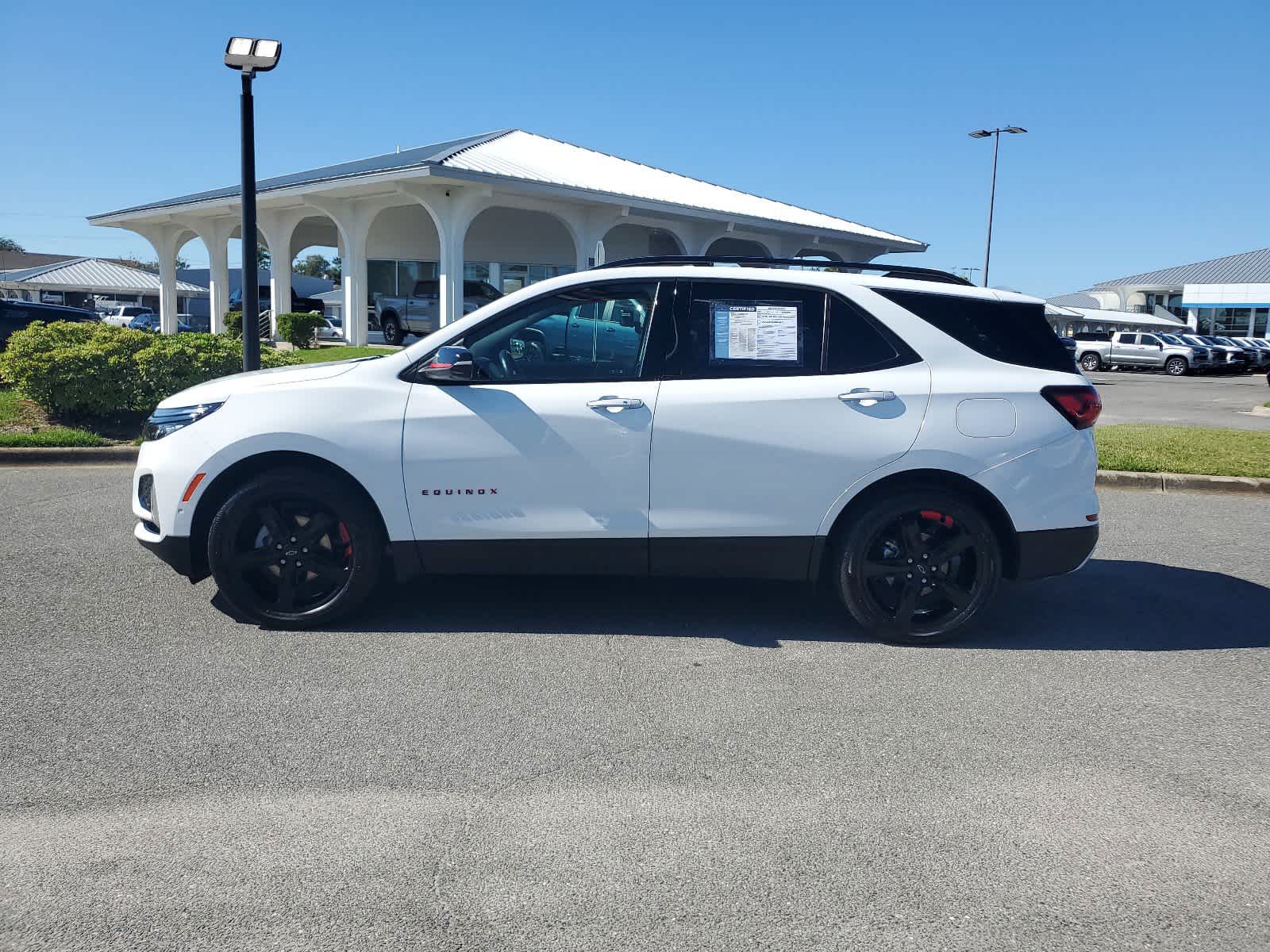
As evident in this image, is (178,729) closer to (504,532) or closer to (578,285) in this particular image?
(504,532)

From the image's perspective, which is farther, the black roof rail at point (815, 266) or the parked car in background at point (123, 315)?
the parked car in background at point (123, 315)

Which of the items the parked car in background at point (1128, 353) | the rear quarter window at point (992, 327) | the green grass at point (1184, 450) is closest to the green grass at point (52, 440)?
the rear quarter window at point (992, 327)

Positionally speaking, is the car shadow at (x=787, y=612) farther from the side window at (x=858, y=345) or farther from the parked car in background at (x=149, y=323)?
the parked car in background at (x=149, y=323)

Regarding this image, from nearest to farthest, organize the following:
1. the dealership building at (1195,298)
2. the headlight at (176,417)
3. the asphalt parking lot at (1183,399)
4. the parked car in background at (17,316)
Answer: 1. the headlight at (176,417)
2. the asphalt parking lot at (1183,399)
3. the parked car in background at (17,316)
4. the dealership building at (1195,298)

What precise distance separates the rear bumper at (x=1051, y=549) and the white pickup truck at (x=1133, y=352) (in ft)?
125

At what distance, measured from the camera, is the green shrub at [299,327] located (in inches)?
1027

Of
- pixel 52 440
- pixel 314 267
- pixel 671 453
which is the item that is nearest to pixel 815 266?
pixel 671 453

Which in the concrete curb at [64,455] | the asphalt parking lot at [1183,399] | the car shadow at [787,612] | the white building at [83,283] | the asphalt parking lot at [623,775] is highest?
the white building at [83,283]

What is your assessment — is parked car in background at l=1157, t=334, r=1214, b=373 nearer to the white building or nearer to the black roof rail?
the black roof rail

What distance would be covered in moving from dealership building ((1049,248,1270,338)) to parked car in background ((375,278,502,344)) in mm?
36218

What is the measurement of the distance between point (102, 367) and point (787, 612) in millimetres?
8878

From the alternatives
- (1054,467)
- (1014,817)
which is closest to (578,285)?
(1054,467)

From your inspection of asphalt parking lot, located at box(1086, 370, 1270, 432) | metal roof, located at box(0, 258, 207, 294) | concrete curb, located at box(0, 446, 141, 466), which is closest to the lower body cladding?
concrete curb, located at box(0, 446, 141, 466)

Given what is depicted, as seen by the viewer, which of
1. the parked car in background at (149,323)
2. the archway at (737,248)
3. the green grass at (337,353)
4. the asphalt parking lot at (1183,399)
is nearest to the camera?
the asphalt parking lot at (1183,399)
